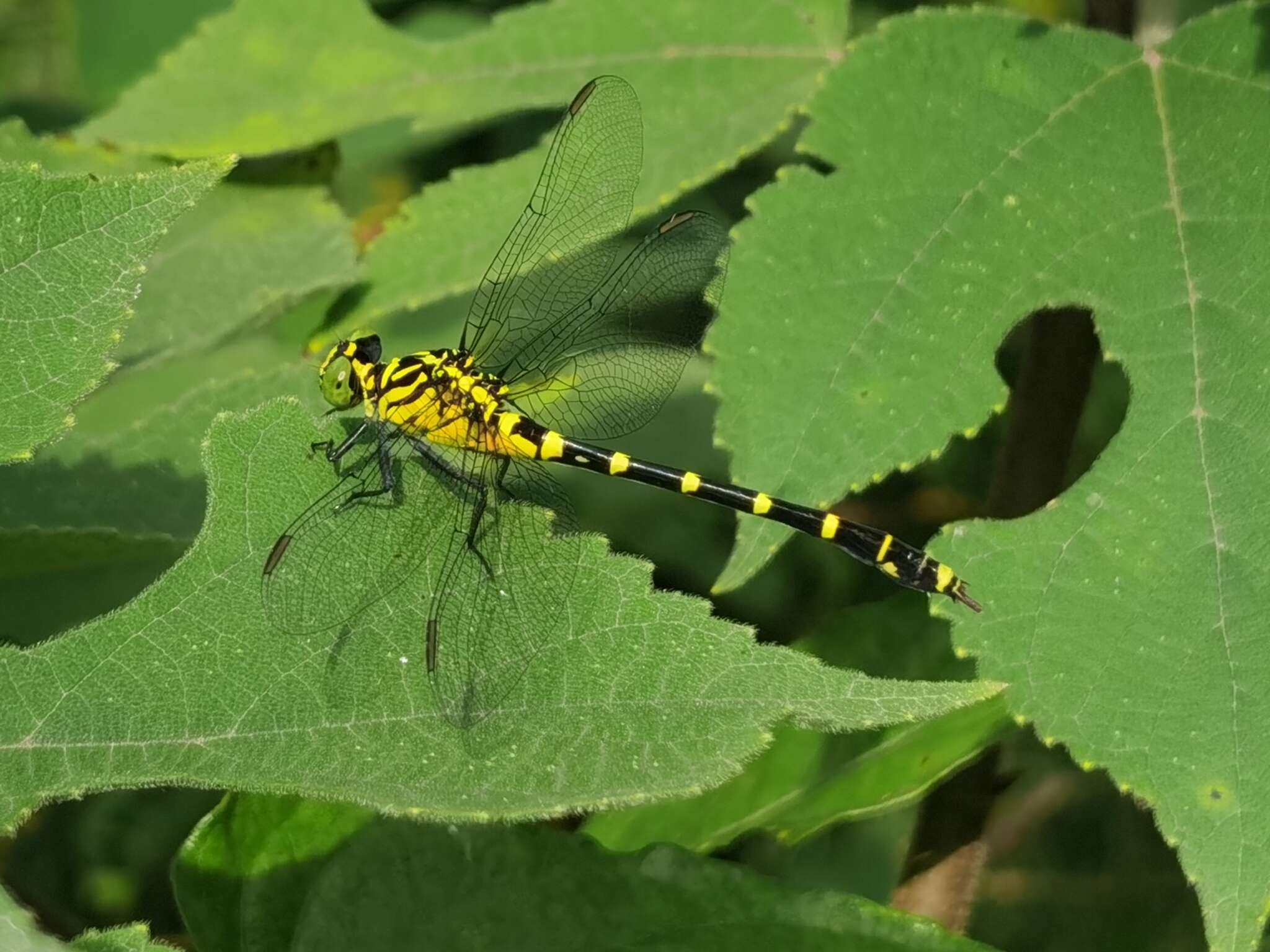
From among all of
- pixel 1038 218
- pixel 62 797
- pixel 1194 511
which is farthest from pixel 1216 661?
pixel 62 797

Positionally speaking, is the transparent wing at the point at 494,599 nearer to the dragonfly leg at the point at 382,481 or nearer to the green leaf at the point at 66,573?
the dragonfly leg at the point at 382,481

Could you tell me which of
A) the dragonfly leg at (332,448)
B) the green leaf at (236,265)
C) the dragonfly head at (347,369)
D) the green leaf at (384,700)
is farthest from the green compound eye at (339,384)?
the green leaf at (384,700)

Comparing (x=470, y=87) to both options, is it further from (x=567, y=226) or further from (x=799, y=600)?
(x=799, y=600)

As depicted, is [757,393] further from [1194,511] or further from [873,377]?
[1194,511]

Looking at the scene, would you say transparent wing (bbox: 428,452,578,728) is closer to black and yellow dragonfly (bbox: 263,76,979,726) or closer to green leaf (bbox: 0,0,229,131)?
black and yellow dragonfly (bbox: 263,76,979,726)

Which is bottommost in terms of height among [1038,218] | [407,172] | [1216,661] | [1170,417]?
[407,172]
